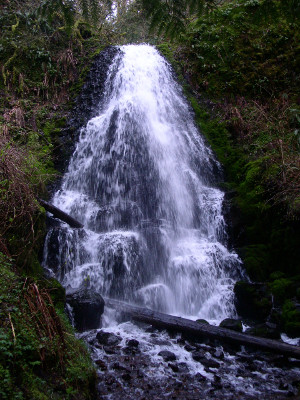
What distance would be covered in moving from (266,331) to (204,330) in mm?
1129

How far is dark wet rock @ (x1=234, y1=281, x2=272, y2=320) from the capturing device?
19.7 feet

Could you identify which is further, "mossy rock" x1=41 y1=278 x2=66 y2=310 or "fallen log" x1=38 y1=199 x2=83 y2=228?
"fallen log" x1=38 y1=199 x2=83 y2=228

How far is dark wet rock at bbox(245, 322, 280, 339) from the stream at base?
553mm

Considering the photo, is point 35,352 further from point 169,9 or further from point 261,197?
point 261,197

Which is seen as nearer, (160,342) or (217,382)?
(217,382)

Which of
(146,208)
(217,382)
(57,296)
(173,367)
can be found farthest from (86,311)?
(146,208)

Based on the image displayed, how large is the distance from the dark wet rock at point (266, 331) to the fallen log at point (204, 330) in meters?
0.38

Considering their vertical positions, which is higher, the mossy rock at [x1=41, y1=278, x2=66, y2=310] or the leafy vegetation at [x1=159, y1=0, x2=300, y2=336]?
the leafy vegetation at [x1=159, y1=0, x2=300, y2=336]

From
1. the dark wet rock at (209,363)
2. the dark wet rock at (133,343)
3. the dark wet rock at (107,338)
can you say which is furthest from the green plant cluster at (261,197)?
the dark wet rock at (107,338)

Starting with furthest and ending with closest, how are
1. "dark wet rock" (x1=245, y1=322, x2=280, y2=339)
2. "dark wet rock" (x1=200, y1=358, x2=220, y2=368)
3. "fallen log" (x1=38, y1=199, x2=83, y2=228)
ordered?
"fallen log" (x1=38, y1=199, x2=83, y2=228)
"dark wet rock" (x1=245, y1=322, x2=280, y2=339)
"dark wet rock" (x1=200, y1=358, x2=220, y2=368)

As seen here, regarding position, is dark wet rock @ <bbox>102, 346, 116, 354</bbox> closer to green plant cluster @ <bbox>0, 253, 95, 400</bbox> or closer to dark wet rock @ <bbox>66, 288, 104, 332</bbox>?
dark wet rock @ <bbox>66, 288, 104, 332</bbox>

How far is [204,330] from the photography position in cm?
500

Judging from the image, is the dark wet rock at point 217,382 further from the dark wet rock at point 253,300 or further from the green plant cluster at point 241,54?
the green plant cluster at point 241,54

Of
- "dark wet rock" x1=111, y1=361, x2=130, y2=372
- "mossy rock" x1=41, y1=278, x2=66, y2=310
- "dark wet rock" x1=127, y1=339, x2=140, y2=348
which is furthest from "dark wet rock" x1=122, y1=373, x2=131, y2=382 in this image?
"mossy rock" x1=41, y1=278, x2=66, y2=310
